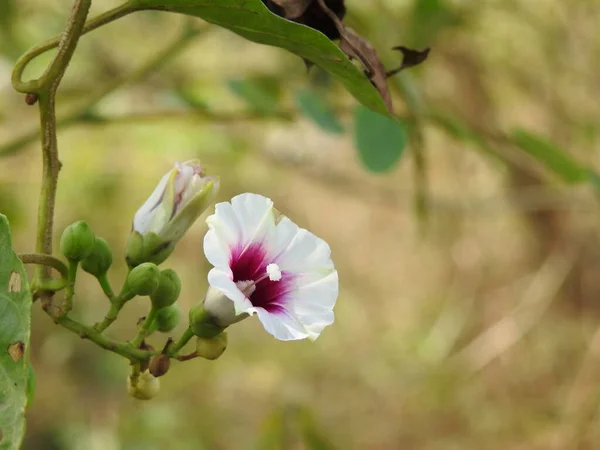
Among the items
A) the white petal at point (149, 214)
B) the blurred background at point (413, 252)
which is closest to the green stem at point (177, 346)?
the white petal at point (149, 214)

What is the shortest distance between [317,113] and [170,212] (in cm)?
69

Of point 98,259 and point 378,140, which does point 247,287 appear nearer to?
point 98,259

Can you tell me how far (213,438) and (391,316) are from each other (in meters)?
1.34

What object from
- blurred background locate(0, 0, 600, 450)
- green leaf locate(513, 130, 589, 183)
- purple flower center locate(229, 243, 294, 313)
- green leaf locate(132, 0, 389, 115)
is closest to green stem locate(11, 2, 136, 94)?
green leaf locate(132, 0, 389, 115)

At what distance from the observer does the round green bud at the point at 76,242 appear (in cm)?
70

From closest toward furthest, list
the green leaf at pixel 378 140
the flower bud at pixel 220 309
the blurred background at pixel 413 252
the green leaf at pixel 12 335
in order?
the green leaf at pixel 12 335 < the flower bud at pixel 220 309 < the green leaf at pixel 378 140 < the blurred background at pixel 413 252

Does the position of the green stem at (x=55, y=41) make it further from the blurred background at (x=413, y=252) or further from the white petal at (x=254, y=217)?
the blurred background at (x=413, y=252)

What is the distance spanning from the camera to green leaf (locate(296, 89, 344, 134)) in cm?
136

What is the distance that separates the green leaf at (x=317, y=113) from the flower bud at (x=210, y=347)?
2.38 feet

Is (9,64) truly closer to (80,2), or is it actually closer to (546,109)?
(80,2)

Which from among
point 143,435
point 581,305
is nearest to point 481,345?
point 581,305

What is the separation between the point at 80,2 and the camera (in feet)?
2.06

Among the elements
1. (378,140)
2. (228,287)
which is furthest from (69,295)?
(378,140)

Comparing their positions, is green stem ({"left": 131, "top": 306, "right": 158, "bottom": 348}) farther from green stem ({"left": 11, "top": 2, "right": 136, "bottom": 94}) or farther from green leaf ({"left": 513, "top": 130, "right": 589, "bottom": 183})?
green leaf ({"left": 513, "top": 130, "right": 589, "bottom": 183})
